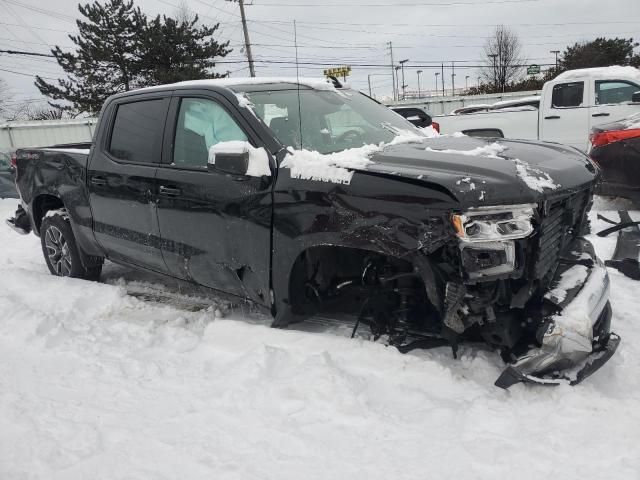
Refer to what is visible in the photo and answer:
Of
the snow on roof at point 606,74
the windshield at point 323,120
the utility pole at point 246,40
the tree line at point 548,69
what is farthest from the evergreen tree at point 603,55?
the windshield at point 323,120

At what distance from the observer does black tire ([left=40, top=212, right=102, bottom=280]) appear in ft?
16.6

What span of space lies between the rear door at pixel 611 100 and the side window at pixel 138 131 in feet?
27.6

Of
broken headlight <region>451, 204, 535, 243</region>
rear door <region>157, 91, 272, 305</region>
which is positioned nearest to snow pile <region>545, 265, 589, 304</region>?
broken headlight <region>451, 204, 535, 243</region>

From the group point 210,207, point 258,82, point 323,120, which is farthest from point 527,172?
point 258,82

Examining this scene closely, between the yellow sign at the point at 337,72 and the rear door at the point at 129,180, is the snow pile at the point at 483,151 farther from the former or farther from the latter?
the rear door at the point at 129,180

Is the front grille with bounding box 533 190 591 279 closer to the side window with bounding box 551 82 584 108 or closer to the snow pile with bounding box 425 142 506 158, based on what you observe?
the snow pile with bounding box 425 142 506 158

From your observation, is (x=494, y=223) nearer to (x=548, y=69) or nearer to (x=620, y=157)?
(x=620, y=157)

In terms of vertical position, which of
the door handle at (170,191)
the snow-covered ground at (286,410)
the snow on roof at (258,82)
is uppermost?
the snow on roof at (258,82)

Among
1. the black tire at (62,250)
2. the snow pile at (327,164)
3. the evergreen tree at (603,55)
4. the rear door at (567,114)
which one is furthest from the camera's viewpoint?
the evergreen tree at (603,55)

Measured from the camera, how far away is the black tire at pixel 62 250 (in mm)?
5059

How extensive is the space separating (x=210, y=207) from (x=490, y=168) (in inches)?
69.1

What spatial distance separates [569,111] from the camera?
995 cm

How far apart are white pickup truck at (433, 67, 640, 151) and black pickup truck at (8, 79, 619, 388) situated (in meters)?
7.05

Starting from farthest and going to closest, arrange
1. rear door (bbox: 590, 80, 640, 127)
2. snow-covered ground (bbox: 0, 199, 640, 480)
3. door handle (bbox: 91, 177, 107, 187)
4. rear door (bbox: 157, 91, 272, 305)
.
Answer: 1. rear door (bbox: 590, 80, 640, 127)
2. door handle (bbox: 91, 177, 107, 187)
3. rear door (bbox: 157, 91, 272, 305)
4. snow-covered ground (bbox: 0, 199, 640, 480)
